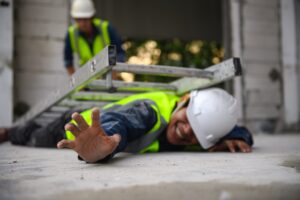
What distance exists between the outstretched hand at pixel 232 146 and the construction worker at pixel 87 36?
6.54 feet

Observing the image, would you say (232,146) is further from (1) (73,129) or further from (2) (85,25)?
(2) (85,25)

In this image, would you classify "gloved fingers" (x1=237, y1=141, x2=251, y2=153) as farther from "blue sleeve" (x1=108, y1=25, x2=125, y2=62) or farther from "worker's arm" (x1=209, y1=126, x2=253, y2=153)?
"blue sleeve" (x1=108, y1=25, x2=125, y2=62)

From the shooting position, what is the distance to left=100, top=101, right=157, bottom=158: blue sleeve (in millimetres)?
2119

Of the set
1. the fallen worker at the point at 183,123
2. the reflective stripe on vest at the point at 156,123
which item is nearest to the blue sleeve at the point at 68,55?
the fallen worker at the point at 183,123

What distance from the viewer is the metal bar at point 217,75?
2572 millimetres

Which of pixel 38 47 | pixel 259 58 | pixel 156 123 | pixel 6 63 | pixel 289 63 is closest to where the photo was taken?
pixel 156 123

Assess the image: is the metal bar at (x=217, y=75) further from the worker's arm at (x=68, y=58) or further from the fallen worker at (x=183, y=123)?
the worker's arm at (x=68, y=58)

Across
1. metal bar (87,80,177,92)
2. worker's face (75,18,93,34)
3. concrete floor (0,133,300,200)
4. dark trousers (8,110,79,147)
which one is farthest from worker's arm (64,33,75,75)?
concrete floor (0,133,300,200)

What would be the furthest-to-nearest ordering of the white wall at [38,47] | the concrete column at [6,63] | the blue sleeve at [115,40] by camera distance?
1. the white wall at [38,47]
2. the concrete column at [6,63]
3. the blue sleeve at [115,40]

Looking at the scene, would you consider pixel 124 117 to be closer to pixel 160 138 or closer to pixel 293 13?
pixel 160 138

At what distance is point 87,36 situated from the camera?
4594mm

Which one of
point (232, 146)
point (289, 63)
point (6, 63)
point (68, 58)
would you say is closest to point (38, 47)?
point (6, 63)

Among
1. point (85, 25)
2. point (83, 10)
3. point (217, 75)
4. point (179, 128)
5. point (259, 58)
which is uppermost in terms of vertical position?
point (83, 10)

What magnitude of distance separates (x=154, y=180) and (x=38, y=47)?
4166mm
